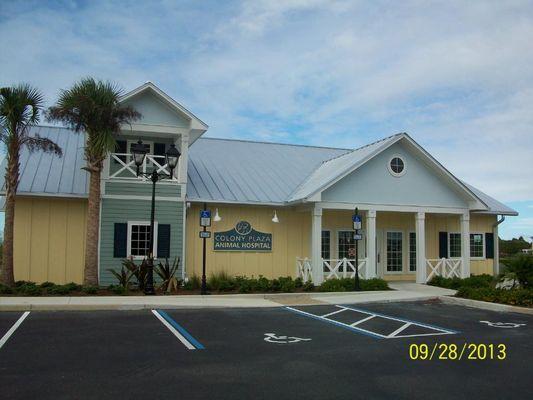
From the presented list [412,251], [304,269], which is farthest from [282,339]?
[412,251]

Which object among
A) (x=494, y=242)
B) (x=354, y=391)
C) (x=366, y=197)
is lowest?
(x=354, y=391)

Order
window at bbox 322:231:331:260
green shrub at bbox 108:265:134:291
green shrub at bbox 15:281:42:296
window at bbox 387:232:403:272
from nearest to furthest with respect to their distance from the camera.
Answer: green shrub at bbox 15:281:42:296 < green shrub at bbox 108:265:134:291 < window at bbox 322:231:331:260 < window at bbox 387:232:403:272

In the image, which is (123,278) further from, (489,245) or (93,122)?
(489,245)

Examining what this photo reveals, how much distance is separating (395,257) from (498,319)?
32.2ft

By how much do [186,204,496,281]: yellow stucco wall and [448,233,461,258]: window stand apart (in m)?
0.30

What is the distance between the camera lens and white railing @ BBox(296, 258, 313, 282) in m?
19.0

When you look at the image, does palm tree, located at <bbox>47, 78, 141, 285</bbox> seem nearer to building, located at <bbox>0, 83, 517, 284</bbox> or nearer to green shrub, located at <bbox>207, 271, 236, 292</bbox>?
building, located at <bbox>0, 83, 517, 284</bbox>

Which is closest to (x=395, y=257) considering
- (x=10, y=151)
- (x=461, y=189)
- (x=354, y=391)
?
(x=461, y=189)

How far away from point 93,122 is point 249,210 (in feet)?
21.0

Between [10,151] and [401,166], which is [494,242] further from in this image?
[10,151]

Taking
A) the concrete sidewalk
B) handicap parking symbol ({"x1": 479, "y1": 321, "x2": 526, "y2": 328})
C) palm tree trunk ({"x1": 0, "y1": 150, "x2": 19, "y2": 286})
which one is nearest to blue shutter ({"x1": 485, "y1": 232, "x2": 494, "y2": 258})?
the concrete sidewalk

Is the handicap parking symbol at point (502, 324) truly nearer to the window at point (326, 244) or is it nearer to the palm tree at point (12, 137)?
the window at point (326, 244)

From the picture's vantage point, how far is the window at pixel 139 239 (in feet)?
58.7

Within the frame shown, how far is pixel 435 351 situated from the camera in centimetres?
859
